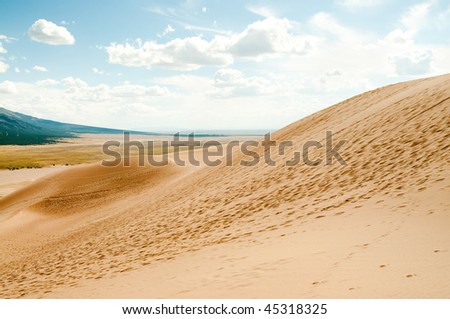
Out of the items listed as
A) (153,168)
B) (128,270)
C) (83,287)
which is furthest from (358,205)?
(153,168)

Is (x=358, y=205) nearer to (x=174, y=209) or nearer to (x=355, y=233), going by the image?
(x=355, y=233)

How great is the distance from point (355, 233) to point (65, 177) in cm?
2900

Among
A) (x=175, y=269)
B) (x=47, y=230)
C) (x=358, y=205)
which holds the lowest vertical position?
(x=47, y=230)

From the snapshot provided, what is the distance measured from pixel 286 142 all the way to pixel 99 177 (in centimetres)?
1764

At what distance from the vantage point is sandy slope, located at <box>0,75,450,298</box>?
504 centimetres

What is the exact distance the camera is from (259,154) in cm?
1852

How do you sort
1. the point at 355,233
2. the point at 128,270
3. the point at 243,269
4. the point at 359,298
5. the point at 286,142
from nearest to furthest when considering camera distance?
the point at 359,298, the point at 243,269, the point at 355,233, the point at 128,270, the point at 286,142

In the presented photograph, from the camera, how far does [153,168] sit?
95.9 feet

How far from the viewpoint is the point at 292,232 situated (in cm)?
760

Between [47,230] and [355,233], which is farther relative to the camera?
[47,230]

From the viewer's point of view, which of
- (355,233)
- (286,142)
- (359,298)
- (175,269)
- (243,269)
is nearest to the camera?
(359,298)

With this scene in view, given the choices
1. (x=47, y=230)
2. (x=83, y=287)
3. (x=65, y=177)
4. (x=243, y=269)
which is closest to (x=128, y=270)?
(x=83, y=287)

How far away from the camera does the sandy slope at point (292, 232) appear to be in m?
5.04

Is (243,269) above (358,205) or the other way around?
the other way around
